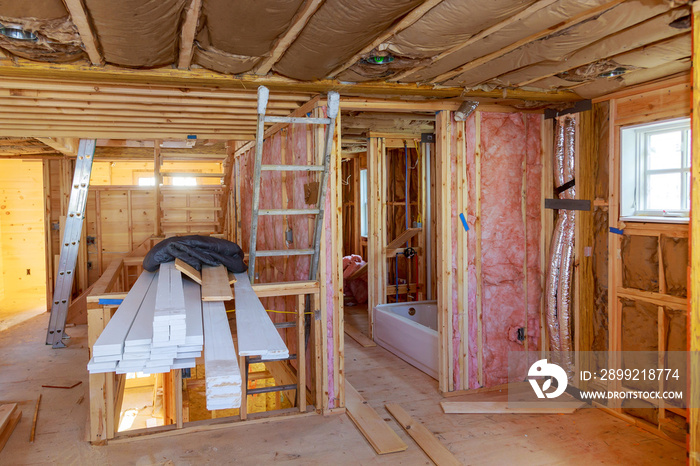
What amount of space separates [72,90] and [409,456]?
342 centimetres

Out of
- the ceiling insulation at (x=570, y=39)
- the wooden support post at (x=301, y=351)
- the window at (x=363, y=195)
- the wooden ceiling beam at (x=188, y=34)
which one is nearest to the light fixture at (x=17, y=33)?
the wooden ceiling beam at (x=188, y=34)

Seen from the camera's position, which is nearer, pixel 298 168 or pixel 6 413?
pixel 298 168

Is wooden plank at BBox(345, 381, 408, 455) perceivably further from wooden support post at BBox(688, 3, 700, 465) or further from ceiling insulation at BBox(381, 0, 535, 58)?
ceiling insulation at BBox(381, 0, 535, 58)

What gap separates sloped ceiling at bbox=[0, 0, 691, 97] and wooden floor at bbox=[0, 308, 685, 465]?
2495 millimetres

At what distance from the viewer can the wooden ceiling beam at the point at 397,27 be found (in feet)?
7.15

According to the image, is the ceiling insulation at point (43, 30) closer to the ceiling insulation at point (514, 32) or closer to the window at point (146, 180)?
the ceiling insulation at point (514, 32)

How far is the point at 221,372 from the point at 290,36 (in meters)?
1.75

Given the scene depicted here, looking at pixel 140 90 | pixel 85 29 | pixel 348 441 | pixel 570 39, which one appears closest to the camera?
pixel 85 29

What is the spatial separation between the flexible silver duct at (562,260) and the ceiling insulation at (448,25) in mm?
1909

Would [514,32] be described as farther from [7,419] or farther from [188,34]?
[7,419]

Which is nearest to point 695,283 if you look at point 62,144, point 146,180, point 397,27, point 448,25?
point 448,25

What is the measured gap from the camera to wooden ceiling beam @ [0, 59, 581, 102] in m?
2.90

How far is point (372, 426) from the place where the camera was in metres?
3.56

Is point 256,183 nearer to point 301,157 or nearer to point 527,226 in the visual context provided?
point 301,157
